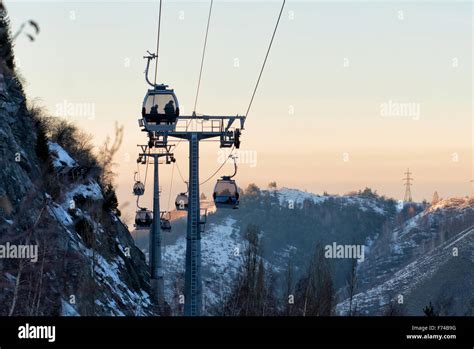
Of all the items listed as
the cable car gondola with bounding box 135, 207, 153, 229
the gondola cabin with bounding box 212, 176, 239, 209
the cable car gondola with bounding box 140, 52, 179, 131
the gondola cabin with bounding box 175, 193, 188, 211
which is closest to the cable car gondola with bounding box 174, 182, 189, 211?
the gondola cabin with bounding box 175, 193, 188, 211

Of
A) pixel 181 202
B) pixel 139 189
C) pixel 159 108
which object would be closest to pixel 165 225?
pixel 139 189

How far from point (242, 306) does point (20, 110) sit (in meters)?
21.5

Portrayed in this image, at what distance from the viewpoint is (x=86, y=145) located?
85875 mm

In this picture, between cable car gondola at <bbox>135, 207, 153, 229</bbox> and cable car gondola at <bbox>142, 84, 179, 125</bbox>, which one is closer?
cable car gondola at <bbox>142, 84, 179, 125</bbox>

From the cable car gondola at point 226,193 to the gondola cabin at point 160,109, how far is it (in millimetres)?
8084

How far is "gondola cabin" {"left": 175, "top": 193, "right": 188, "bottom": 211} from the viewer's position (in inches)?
2314

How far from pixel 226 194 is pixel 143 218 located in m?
28.0

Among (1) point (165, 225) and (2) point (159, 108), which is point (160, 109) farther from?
(1) point (165, 225)

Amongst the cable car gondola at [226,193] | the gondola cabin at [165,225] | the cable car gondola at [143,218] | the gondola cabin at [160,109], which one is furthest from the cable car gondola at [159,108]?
the gondola cabin at [165,225]

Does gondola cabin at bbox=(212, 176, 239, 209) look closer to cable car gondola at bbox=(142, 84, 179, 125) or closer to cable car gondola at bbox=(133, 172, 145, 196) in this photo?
cable car gondola at bbox=(142, 84, 179, 125)
